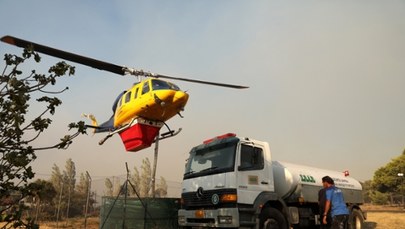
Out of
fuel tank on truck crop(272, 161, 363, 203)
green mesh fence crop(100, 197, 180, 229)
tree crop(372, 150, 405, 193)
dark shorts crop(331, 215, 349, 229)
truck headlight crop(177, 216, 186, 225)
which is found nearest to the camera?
dark shorts crop(331, 215, 349, 229)

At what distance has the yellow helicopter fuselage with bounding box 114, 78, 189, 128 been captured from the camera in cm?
1300

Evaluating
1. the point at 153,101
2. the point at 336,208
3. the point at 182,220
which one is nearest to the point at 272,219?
the point at 336,208

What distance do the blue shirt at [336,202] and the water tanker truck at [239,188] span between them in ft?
5.71

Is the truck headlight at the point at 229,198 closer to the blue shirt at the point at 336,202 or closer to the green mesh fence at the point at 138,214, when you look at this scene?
the blue shirt at the point at 336,202

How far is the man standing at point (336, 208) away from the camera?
9227 millimetres

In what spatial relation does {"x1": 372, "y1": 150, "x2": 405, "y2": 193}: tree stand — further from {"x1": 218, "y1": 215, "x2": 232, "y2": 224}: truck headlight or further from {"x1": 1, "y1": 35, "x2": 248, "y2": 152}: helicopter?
{"x1": 218, "y1": 215, "x2": 232, "y2": 224}: truck headlight

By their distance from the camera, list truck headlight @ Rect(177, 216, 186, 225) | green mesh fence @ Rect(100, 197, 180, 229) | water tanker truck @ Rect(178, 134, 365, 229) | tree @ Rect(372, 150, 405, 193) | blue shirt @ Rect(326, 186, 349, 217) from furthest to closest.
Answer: tree @ Rect(372, 150, 405, 193), green mesh fence @ Rect(100, 197, 180, 229), truck headlight @ Rect(177, 216, 186, 225), water tanker truck @ Rect(178, 134, 365, 229), blue shirt @ Rect(326, 186, 349, 217)

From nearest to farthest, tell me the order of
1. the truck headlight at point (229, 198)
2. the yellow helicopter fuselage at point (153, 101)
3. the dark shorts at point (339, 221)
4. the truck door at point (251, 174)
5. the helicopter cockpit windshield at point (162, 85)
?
1. the dark shorts at point (339, 221)
2. the truck headlight at point (229, 198)
3. the truck door at point (251, 174)
4. the yellow helicopter fuselage at point (153, 101)
5. the helicopter cockpit windshield at point (162, 85)

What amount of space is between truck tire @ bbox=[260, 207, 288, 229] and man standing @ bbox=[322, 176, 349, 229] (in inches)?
63.0

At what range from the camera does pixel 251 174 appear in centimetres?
1024

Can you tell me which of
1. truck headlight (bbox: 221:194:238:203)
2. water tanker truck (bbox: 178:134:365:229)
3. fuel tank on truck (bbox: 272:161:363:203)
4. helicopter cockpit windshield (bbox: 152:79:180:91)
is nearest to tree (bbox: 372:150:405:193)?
fuel tank on truck (bbox: 272:161:363:203)

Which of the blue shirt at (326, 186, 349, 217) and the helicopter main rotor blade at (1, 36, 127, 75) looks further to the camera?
the helicopter main rotor blade at (1, 36, 127, 75)

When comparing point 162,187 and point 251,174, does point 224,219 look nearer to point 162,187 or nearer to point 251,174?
point 251,174

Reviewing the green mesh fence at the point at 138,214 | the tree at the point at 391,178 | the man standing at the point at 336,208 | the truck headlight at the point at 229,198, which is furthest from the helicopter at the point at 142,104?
the tree at the point at 391,178
